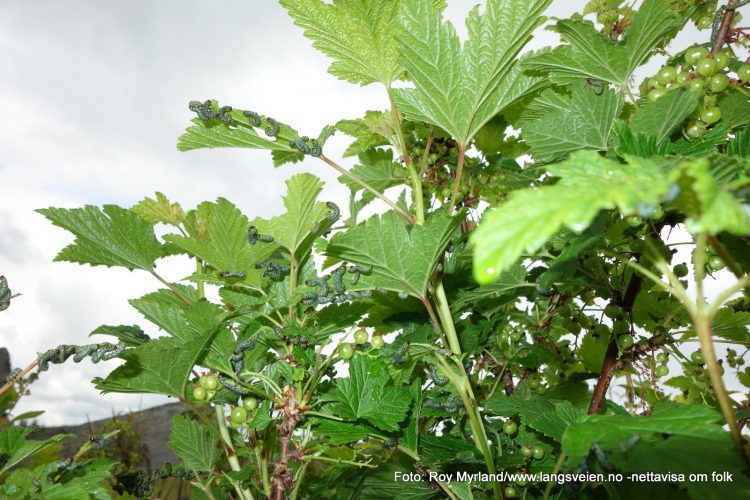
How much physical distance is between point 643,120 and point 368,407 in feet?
1.94

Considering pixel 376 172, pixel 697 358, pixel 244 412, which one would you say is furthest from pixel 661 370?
pixel 244 412

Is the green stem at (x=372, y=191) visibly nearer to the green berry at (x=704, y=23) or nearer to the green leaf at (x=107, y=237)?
the green leaf at (x=107, y=237)

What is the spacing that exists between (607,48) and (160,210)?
973mm

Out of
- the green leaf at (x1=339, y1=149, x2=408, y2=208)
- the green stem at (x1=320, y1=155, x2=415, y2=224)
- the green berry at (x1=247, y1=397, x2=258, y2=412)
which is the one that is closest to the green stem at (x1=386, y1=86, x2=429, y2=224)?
the green stem at (x1=320, y1=155, x2=415, y2=224)

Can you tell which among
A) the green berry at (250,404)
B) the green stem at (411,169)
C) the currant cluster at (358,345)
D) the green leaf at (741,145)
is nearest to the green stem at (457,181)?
the green stem at (411,169)

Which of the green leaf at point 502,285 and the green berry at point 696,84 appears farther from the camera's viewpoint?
the green leaf at point 502,285

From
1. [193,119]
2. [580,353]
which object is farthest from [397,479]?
[193,119]

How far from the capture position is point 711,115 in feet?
2.57

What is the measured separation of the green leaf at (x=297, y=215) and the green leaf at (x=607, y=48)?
0.44m

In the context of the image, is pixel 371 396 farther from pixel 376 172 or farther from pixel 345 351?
pixel 376 172

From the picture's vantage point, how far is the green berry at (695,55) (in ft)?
2.74

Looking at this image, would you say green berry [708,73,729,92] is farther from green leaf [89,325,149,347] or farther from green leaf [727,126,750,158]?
green leaf [89,325,149,347]

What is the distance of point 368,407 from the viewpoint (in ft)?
2.64

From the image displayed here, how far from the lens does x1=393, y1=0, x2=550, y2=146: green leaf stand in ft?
2.67
